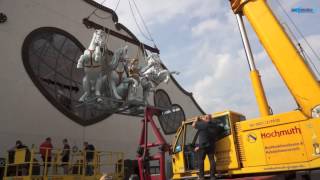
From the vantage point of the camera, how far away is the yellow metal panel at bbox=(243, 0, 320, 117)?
7.91 m

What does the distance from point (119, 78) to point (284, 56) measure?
29.2 feet

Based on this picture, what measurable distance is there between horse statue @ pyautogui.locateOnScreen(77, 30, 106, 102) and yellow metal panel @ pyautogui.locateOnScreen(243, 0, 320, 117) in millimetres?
7104

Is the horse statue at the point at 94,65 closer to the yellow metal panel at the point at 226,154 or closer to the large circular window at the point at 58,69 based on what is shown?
the large circular window at the point at 58,69

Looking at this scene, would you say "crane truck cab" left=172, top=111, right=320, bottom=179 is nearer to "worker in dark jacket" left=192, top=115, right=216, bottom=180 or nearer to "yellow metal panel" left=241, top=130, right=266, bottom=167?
"yellow metal panel" left=241, top=130, right=266, bottom=167

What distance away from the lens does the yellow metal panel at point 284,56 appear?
26.0ft

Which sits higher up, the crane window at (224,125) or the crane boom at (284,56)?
the crane boom at (284,56)

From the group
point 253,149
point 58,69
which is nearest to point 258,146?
point 253,149

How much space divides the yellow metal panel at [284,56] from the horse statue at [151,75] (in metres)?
7.93

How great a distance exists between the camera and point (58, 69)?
17.6 m

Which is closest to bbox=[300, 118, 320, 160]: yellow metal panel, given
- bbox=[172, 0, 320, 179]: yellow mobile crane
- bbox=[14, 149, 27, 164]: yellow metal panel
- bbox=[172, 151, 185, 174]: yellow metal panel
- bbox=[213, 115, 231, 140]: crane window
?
bbox=[172, 0, 320, 179]: yellow mobile crane

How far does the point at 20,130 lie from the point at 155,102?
406 inches

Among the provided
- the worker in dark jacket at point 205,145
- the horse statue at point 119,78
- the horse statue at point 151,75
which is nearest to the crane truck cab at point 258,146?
the worker in dark jacket at point 205,145

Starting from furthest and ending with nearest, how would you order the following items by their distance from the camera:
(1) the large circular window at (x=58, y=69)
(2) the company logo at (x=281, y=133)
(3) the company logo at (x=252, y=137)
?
(1) the large circular window at (x=58, y=69) → (3) the company logo at (x=252, y=137) → (2) the company logo at (x=281, y=133)

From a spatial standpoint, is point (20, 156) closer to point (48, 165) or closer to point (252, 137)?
point (48, 165)
